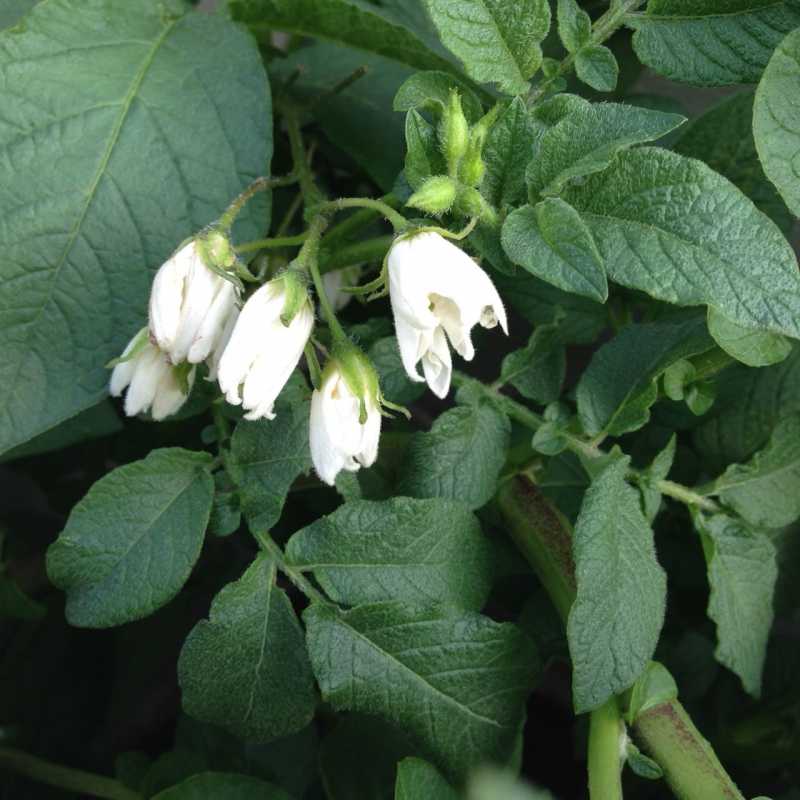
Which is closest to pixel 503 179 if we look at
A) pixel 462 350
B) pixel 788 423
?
pixel 462 350

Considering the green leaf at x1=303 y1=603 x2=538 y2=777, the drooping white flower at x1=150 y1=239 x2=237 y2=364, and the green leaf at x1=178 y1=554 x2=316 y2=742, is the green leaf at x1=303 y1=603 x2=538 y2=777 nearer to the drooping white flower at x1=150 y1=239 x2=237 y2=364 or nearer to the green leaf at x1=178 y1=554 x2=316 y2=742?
the green leaf at x1=178 y1=554 x2=316 y2=742

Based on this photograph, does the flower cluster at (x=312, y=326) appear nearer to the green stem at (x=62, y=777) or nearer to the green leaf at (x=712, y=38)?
the green leaf at (x=712, y=38)

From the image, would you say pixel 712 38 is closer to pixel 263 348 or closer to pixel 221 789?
pixel 263 348

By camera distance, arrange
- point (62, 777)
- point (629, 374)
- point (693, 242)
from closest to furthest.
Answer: point (693, 242) < point (629, 374) < point (62, 777)

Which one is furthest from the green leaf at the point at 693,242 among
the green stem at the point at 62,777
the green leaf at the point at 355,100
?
the green stem at the point at 62,777

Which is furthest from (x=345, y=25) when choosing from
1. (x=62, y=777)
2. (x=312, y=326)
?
(x=62, y=777)

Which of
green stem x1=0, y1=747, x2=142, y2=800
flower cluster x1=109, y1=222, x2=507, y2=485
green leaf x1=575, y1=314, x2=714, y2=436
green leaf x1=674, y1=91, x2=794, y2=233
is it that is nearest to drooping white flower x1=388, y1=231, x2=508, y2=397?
flower cluster x1=109, y1=222, x2=507, y2=485
